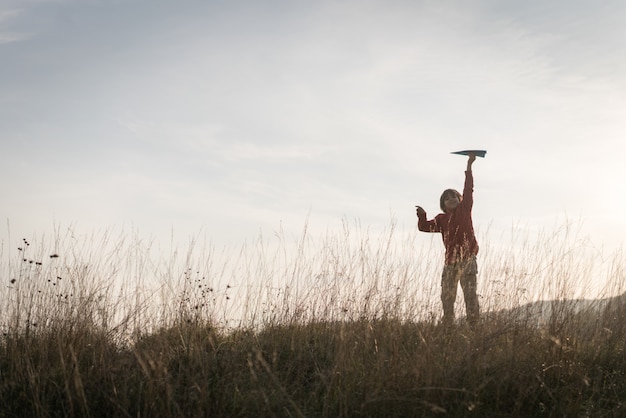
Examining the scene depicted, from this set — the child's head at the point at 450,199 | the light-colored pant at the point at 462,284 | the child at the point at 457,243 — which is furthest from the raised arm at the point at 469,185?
the light-colored pant at the point at 462,284

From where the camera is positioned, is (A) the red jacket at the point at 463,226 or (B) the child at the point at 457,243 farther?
(A) the red jacket at the point at 463,226

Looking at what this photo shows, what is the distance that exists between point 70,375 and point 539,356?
3.31m

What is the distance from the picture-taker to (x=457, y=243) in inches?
249

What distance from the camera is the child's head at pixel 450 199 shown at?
6.66 m

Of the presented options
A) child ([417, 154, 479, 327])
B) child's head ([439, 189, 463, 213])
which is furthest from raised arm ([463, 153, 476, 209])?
child's head ([439, 189, 463, 213])

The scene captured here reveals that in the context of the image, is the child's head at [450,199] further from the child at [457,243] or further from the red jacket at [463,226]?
the red jacket at [463,226]

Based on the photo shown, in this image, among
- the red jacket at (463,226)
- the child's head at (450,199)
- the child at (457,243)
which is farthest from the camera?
the child's head at (450,199)

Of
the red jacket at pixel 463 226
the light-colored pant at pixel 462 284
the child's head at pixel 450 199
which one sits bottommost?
the light-colored pant at pixel 462 284

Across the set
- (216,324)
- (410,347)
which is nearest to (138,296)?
(216,324)

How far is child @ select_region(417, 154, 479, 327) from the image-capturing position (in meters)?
5.92

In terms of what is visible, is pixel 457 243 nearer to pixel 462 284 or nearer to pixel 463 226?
pixel 463 226

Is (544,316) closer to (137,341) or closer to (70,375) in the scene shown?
(137,341)

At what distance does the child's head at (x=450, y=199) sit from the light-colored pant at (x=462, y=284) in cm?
84

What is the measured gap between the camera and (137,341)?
4777 millimetres
